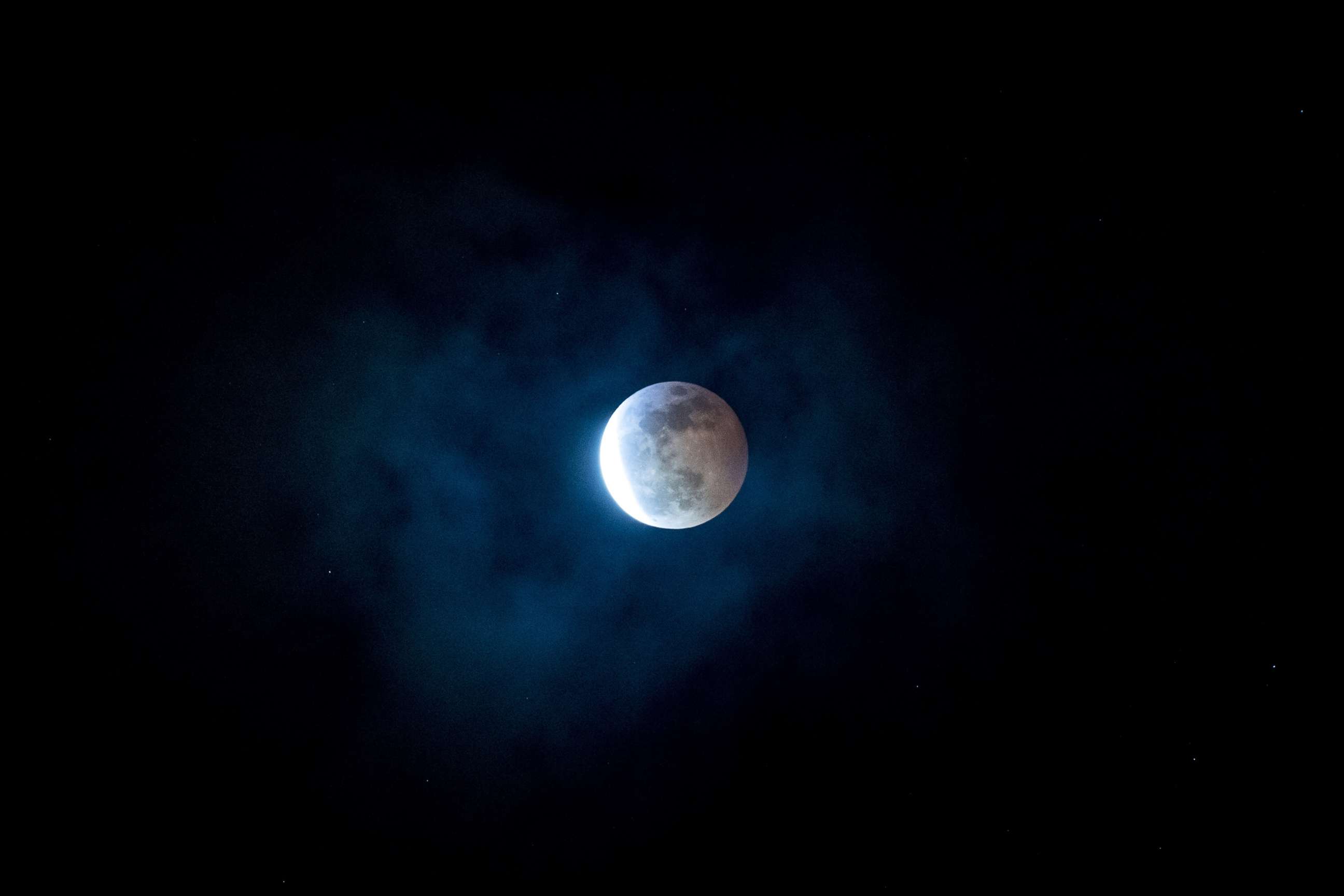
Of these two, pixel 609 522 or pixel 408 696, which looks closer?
pixel 408 696

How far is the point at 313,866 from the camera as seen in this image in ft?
32.1

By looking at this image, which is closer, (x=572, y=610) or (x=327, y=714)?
(x=327, y=714)

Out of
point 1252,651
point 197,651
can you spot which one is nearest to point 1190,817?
point 1252,651

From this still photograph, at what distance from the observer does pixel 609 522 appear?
1077cm

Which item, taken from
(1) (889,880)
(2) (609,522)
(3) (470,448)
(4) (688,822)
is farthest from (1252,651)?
(3) (470,448)

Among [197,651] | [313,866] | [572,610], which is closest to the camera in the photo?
[197,651]

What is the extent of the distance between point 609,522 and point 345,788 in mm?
4651

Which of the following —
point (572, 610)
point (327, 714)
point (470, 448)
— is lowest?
point (327, 714)

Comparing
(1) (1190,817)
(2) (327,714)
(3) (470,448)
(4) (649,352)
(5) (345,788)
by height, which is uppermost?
(4) (649,352)

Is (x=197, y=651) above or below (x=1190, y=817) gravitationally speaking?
above

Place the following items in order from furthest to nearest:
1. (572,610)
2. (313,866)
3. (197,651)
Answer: (572,610) → (313,866) → (197,651)

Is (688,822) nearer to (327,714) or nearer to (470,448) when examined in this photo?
(327,714)

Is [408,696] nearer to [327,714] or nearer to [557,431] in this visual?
[327,714]

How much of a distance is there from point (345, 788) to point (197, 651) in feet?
8.07
